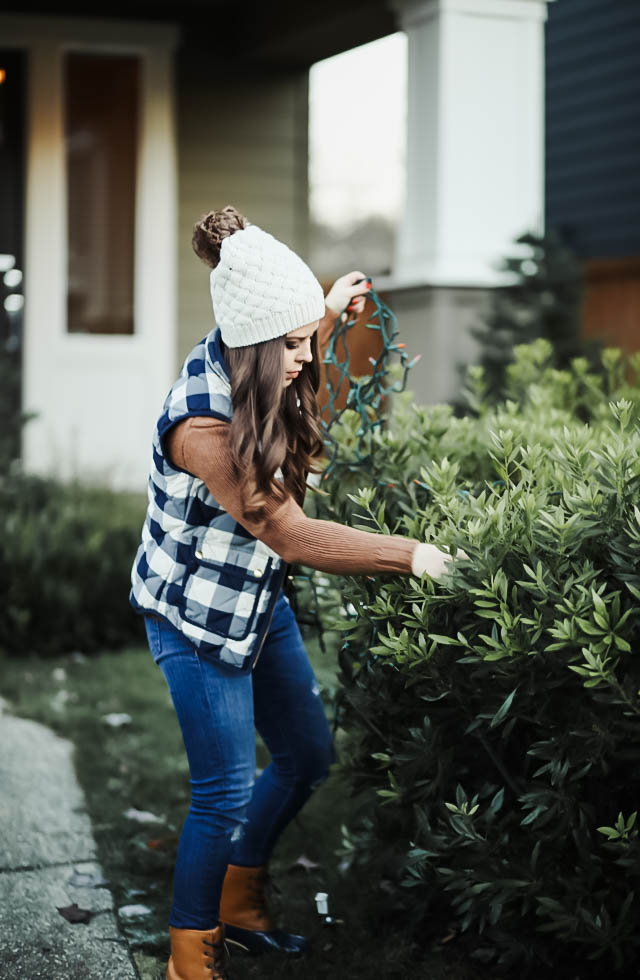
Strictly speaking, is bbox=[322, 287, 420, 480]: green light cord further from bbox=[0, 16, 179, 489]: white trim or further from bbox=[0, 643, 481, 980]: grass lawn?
bbox=[0, 16, 179, 489]: white trim

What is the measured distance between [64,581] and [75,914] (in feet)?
10.4

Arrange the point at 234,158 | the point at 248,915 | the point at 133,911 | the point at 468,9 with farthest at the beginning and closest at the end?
the point at 234,158 < the point at 468,9 < the point at 133,911 < the point at 248,915

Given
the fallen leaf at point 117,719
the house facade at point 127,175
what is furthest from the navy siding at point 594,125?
the fallen leaf at point 117,719

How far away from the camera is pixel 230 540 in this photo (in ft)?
8.69

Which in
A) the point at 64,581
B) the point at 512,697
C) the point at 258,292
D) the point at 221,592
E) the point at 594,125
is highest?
the point at 594,125

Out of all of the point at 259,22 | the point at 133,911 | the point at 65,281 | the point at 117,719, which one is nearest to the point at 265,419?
the point at 133,911

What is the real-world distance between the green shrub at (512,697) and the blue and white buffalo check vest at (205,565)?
239 mm

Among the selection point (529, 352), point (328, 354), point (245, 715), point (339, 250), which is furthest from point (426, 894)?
point (339, 250)

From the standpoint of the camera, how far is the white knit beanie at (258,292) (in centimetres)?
247

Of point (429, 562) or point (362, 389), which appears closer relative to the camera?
point (429, 562)

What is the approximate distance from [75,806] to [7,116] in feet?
20.3

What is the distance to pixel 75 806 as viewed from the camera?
4145 millimetres

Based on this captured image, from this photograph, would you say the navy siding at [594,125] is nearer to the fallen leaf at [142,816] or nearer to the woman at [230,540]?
the fallen leaf at [142,816]

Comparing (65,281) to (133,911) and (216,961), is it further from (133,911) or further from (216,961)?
(216,961)
